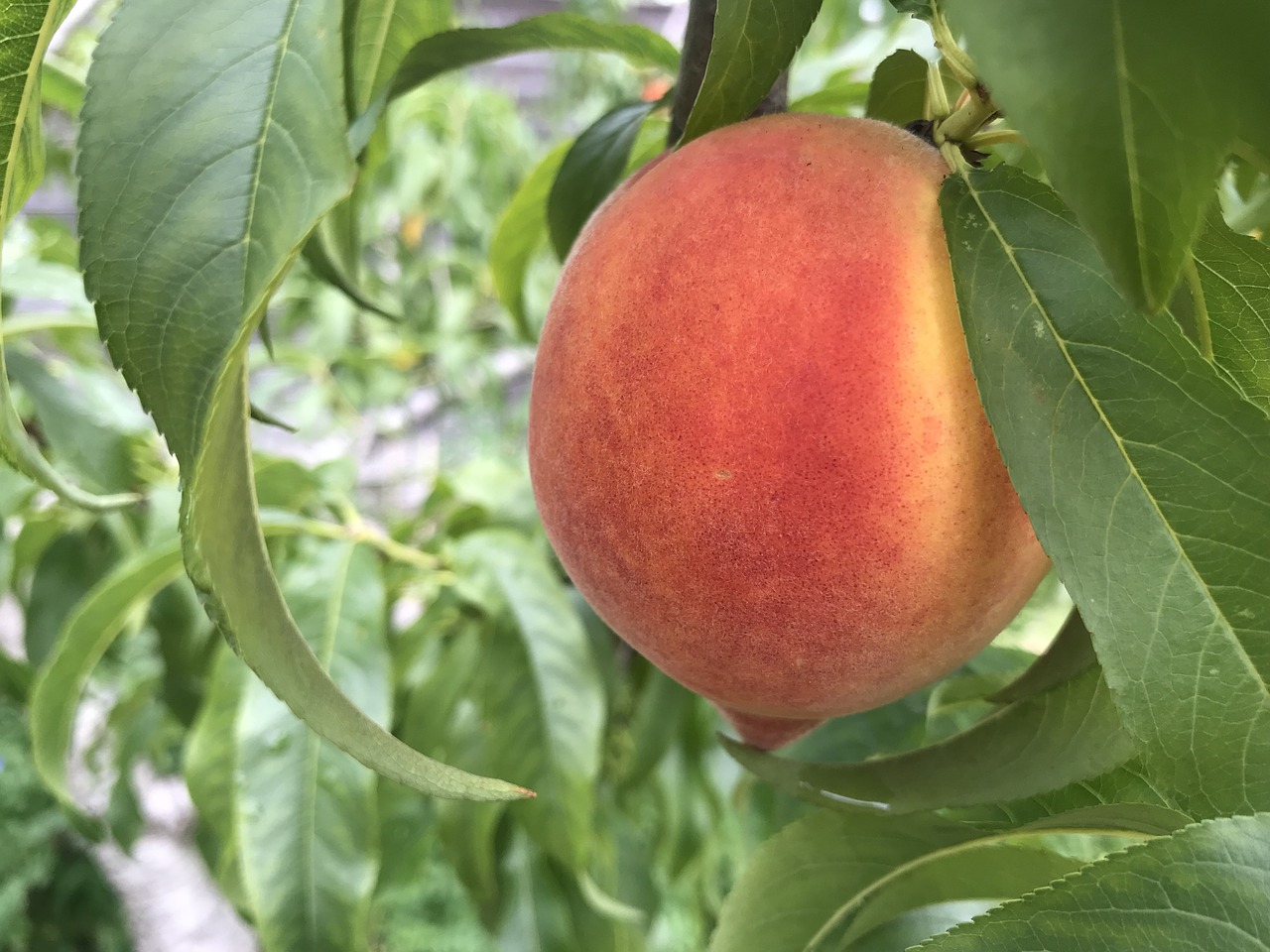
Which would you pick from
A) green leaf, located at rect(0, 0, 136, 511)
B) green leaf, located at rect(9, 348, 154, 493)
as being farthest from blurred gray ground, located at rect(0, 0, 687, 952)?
green leaf, located at rect(0, 0, 136, 511)

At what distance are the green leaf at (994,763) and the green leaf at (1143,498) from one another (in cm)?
6

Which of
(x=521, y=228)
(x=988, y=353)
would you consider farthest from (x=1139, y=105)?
(x=521, y=228)

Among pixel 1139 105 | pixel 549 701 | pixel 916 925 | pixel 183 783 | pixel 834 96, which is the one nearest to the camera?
pixel 1139 105

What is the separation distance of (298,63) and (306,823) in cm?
43

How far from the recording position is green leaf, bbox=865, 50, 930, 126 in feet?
1.04

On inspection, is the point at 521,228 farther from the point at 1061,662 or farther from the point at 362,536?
the point at 1061,662

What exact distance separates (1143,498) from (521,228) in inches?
16.7

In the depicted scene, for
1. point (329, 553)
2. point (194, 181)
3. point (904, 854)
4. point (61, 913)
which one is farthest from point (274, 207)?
point (61, 913)

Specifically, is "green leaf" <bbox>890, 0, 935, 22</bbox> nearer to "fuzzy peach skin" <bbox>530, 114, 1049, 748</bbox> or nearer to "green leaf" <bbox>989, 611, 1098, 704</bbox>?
"fuzzy peach skin" <bbox>530, 114, 1049, 748</bbox>

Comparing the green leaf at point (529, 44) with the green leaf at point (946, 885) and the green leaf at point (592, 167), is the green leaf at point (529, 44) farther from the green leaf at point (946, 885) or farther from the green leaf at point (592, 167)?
the green leaf at point (946, 885)

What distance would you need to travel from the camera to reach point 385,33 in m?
0.36

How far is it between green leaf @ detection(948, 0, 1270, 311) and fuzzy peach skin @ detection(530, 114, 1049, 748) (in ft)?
0.25

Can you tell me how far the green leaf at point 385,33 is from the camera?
1.16 feet

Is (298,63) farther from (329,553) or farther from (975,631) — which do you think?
A: (329,553)
